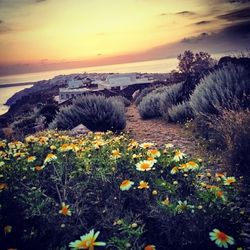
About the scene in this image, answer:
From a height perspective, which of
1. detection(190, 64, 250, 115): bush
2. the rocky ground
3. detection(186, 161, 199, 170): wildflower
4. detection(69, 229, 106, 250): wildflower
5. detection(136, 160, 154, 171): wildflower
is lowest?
the rocky ground

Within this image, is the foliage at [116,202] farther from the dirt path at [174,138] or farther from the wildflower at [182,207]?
the dirt path at [174,138]

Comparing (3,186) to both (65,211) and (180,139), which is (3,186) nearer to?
(65,211)

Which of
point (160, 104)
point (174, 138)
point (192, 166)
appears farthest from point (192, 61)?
point (192, 166)

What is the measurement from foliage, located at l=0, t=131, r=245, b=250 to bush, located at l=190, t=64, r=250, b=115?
419 cm

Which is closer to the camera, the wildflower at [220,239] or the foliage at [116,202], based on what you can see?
the wildflower at [220,239]

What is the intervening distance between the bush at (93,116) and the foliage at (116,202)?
4677 millimetres

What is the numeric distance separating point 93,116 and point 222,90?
3.48 meters

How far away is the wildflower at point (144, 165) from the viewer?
2.57m

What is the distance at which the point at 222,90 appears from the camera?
22.7ft

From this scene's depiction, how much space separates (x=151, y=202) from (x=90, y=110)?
5.99m

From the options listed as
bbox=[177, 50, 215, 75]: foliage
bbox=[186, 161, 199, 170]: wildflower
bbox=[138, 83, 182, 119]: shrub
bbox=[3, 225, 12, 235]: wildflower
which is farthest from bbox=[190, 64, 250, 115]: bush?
bbox=[177, 50, 215, 75]: foliage

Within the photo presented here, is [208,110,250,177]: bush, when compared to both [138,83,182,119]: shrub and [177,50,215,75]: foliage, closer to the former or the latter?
[138,83,182,119]: shrub

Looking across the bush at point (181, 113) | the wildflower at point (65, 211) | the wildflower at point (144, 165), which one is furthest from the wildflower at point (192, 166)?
the bush at point (181, 113)

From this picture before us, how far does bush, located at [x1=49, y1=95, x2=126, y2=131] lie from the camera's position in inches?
308
